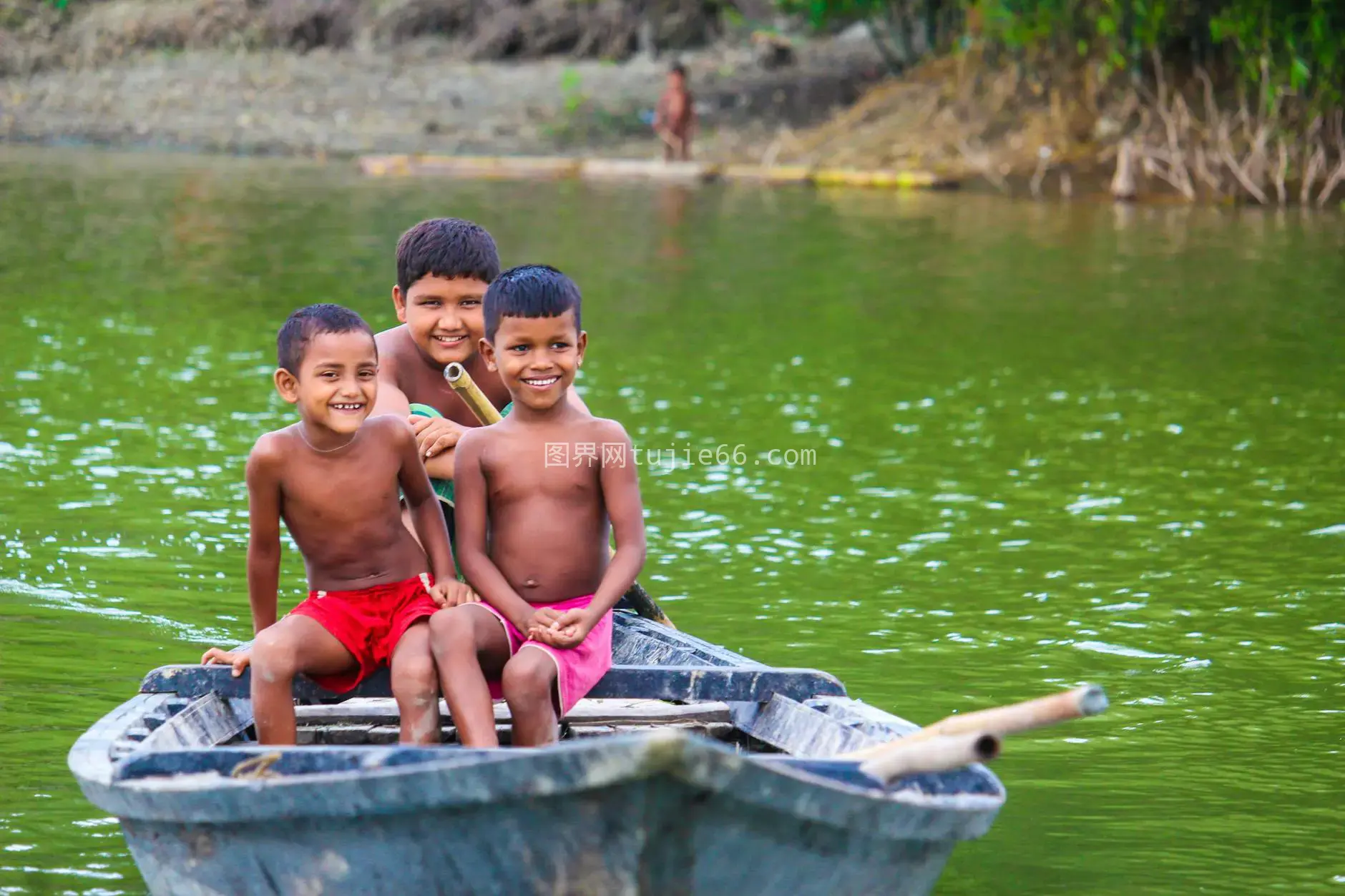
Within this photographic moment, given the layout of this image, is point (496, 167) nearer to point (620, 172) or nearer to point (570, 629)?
point (620, 172)

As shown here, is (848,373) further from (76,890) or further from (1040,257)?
(76,890)

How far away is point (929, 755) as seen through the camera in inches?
125

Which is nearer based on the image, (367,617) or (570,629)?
(570,629)

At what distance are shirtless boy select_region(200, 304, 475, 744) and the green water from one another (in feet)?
2.51

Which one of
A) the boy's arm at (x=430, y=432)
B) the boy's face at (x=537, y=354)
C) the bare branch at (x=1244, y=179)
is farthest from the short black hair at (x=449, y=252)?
the bare branch at (x=1244, y=179)

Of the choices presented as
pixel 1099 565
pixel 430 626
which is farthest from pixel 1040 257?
pixel 430 626

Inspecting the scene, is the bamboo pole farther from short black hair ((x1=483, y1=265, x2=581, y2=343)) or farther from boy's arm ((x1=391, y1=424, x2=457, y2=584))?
short black hair ((x1=483, y1=265, x2=581, y2=343))

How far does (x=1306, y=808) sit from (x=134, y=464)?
561 cm

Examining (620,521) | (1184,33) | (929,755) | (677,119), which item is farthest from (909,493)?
(677,119)

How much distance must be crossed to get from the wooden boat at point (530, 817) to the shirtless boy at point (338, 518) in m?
0.46

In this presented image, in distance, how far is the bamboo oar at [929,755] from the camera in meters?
3.08

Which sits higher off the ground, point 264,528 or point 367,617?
point 264,528

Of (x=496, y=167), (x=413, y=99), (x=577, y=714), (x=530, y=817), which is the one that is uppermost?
(x=413, y=99)

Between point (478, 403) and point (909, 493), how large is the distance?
3.82m
